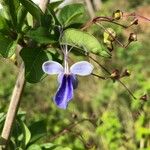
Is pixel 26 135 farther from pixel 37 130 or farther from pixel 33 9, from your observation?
pixel 33 9

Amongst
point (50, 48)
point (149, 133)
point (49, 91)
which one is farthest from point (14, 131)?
point (49, 91)

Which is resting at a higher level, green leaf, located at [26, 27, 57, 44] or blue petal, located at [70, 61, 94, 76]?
green leaf, located at [26, 27, 57, 44]

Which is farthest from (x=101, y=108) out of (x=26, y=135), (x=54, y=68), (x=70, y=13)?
(x=54, y=68)

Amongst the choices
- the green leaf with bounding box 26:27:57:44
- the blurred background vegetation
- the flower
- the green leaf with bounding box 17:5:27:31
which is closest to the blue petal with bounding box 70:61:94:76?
the flower

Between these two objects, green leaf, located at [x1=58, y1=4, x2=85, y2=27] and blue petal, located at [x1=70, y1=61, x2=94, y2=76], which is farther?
green leaf, located at [x1=58, y1=4, x2=85, y2=27]

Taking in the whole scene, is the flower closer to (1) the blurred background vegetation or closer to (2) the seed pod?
(2) the seed pod

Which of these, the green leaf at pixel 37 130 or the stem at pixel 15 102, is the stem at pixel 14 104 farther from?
the green leaf at pixel 37 130

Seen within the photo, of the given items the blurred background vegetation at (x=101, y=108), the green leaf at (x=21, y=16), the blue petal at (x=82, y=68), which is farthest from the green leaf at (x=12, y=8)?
the blurred background vegetation at (x=101, y=108)
